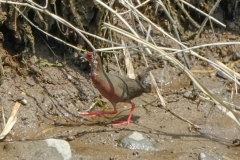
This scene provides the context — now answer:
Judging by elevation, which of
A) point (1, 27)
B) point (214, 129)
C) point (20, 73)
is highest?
point (1, 27)

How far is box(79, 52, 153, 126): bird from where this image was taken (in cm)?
631

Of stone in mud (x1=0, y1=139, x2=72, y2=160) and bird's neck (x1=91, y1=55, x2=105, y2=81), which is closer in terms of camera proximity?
stone in mud (x1=0, y1=139, x2=72, y2=160)

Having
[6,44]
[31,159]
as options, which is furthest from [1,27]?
[31,159]

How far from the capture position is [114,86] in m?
6.37

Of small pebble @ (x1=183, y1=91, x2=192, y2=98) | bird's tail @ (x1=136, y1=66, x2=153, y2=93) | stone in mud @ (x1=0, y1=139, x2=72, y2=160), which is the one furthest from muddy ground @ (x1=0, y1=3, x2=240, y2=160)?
bird's tail @ (x1=136, y1=66, x2=153, y2=93)

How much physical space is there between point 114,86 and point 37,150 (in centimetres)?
121

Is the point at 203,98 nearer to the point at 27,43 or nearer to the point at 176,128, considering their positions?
the point at 176,128

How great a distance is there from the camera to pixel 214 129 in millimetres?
6496

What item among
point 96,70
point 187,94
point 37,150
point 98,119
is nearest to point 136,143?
point 98,119

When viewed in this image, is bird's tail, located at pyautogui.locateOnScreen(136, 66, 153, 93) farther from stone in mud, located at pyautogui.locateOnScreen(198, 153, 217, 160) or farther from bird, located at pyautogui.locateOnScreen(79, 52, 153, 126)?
stone in mud, located at pyautogui.locateOnScreen(198, 153, 217, 160)

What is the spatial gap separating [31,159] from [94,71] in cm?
125

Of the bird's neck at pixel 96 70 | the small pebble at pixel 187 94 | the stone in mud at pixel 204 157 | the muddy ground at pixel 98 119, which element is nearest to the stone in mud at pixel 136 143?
the muddy ground at pixel 98 119

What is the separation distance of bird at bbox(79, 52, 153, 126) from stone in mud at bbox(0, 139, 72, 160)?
824 millimetres

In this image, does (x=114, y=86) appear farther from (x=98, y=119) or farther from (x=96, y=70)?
(x=98, y=119)
